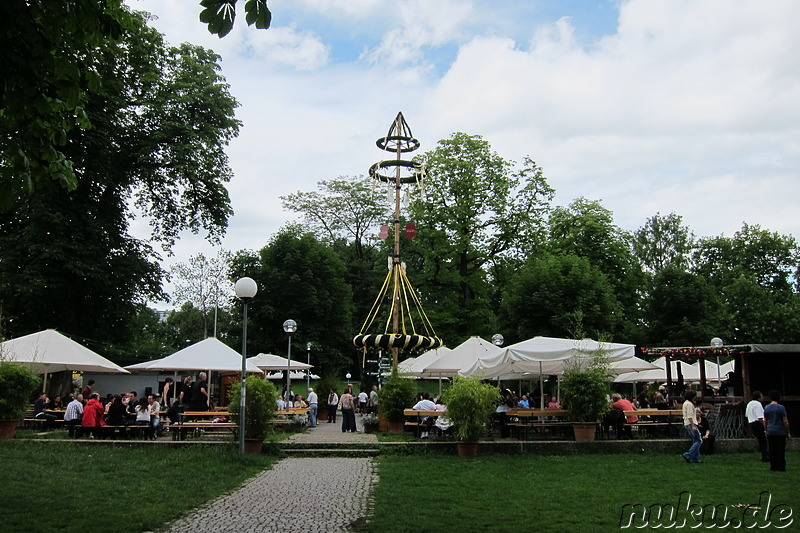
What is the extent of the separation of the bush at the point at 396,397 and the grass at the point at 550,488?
16.4 ft

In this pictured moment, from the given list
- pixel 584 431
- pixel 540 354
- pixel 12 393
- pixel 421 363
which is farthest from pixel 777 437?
pixel 421 363

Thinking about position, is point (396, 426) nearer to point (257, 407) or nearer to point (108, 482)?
point (257, 407)

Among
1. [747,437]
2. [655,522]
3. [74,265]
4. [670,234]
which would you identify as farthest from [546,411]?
[670,234]

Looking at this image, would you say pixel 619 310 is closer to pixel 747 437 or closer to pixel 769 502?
pixel 747 437

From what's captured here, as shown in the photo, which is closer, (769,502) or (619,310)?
(769,502)

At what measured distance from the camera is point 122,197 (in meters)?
30.0

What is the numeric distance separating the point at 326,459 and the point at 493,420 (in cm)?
604

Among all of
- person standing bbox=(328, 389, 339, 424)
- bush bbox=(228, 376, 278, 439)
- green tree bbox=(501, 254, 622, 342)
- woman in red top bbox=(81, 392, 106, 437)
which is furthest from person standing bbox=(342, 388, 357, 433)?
green tree bbox=(501, 254, 622, 342)

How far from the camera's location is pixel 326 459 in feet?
→ 48.5

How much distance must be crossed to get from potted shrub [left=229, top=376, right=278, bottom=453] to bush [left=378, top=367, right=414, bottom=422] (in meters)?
5.39

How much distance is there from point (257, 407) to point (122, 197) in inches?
741

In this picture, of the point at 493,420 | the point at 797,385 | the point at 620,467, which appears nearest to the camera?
the point at 620,467

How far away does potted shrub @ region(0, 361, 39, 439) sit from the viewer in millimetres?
15328

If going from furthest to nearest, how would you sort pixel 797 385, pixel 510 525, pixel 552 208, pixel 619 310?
pixel 552 208 < pixel 619 310 < pixel 797 385 < pixel 510 525
